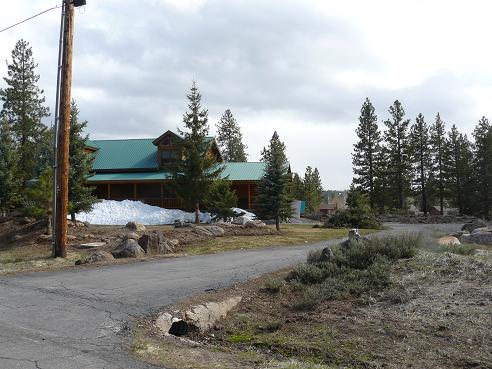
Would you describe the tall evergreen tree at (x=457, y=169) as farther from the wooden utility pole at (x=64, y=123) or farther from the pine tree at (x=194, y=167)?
the wooden utility pole at (x=64, y=123)

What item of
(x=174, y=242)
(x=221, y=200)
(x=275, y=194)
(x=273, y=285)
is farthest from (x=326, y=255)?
(x=221, y=200)

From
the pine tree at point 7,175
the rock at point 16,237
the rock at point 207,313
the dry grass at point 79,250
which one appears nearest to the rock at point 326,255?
the rock at point 207,313

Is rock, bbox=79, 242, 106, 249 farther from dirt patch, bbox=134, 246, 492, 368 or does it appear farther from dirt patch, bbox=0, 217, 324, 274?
dirt patch, bbox=134, 246, 492, 368

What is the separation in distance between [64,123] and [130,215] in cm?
1883

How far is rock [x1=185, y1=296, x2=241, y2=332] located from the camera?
827 centimetres

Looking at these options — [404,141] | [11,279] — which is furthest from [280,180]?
[404,141]

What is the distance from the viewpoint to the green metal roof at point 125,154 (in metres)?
43.7

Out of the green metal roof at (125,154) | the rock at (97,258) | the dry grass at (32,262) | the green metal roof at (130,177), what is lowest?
the dry grass at (32,262)

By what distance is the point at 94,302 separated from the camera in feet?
30.9

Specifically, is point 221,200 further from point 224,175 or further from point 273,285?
point 273,285

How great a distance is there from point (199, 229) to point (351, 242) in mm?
10674

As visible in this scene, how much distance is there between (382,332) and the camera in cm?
755

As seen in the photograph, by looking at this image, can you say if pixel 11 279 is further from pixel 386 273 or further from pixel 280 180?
pixel 280 180

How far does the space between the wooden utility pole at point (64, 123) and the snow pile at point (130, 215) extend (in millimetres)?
16559
